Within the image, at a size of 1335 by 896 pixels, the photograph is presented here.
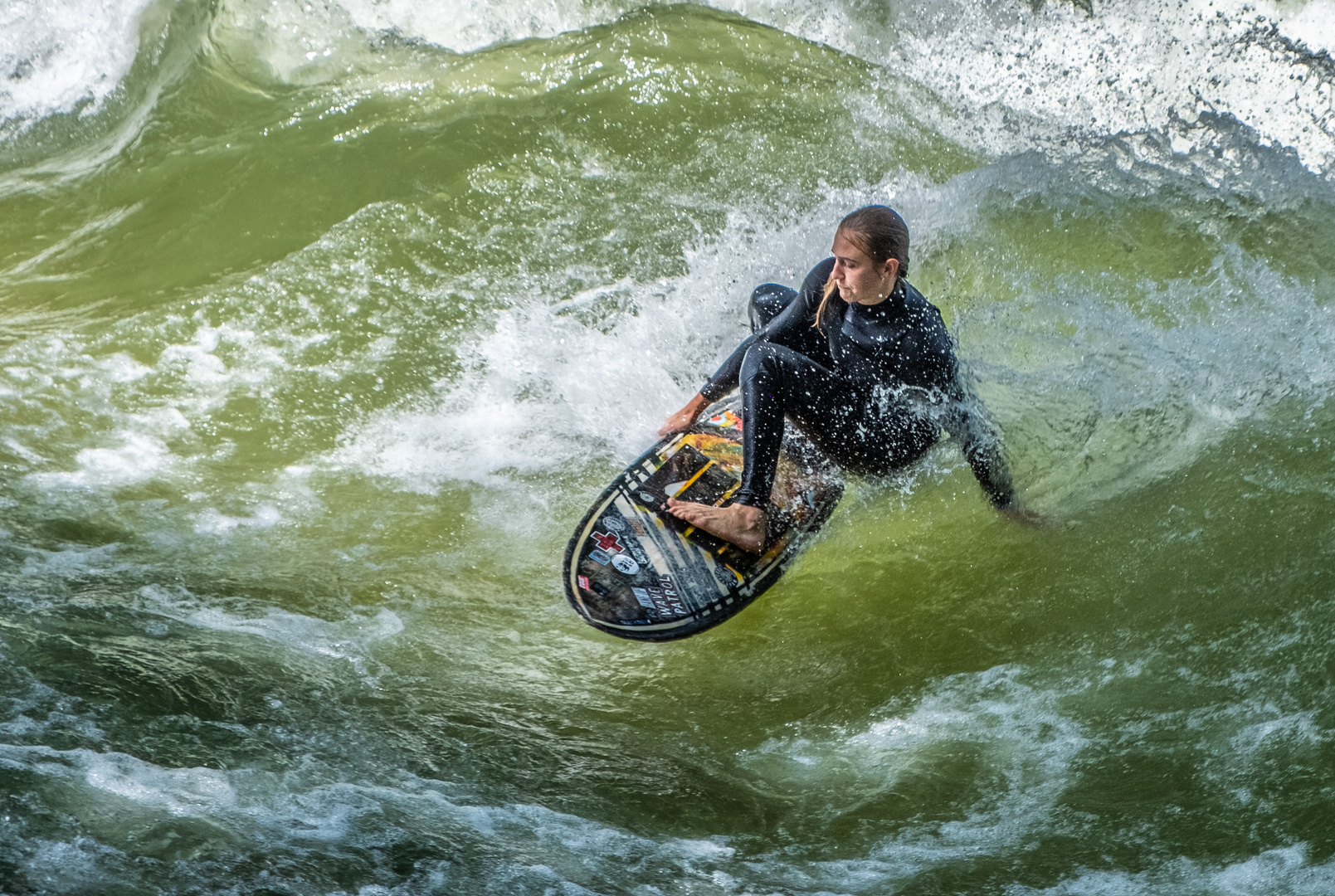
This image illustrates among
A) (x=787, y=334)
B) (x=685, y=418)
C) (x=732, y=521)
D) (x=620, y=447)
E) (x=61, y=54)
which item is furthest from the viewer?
(x=61, y=54)

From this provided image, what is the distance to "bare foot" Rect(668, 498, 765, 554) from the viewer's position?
11.8 ft

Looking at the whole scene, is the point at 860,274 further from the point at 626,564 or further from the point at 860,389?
the point at 626,564

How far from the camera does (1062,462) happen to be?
452 centimetres

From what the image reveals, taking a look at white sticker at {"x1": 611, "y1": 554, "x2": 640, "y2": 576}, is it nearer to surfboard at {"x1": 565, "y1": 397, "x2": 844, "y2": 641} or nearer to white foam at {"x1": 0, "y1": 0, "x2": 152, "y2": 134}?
surfboard at {"x1": 565, "y1": 397, "x2": 844, "y2": 641}

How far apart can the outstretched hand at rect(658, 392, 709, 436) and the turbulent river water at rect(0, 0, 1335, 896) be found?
1.31 ft

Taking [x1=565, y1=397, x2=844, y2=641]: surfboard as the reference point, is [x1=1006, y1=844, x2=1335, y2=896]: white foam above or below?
below

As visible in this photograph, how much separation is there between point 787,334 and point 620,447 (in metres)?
0.99

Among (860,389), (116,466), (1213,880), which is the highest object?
(116,466)

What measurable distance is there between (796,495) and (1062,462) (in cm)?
146

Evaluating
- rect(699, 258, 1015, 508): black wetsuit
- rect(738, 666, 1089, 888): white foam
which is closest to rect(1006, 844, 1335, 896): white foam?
rect(738, 666, 1089, 888): white foam

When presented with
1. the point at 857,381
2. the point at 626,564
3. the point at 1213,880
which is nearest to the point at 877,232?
the point at 857,381

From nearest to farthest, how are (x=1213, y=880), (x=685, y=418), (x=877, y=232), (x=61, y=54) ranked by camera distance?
(x=877, y=232)
(x=1213, y=880)
(x=685, y=418)
(x=61, y=54)

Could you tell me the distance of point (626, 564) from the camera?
3.63 metres

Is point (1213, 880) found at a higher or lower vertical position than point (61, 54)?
lower
